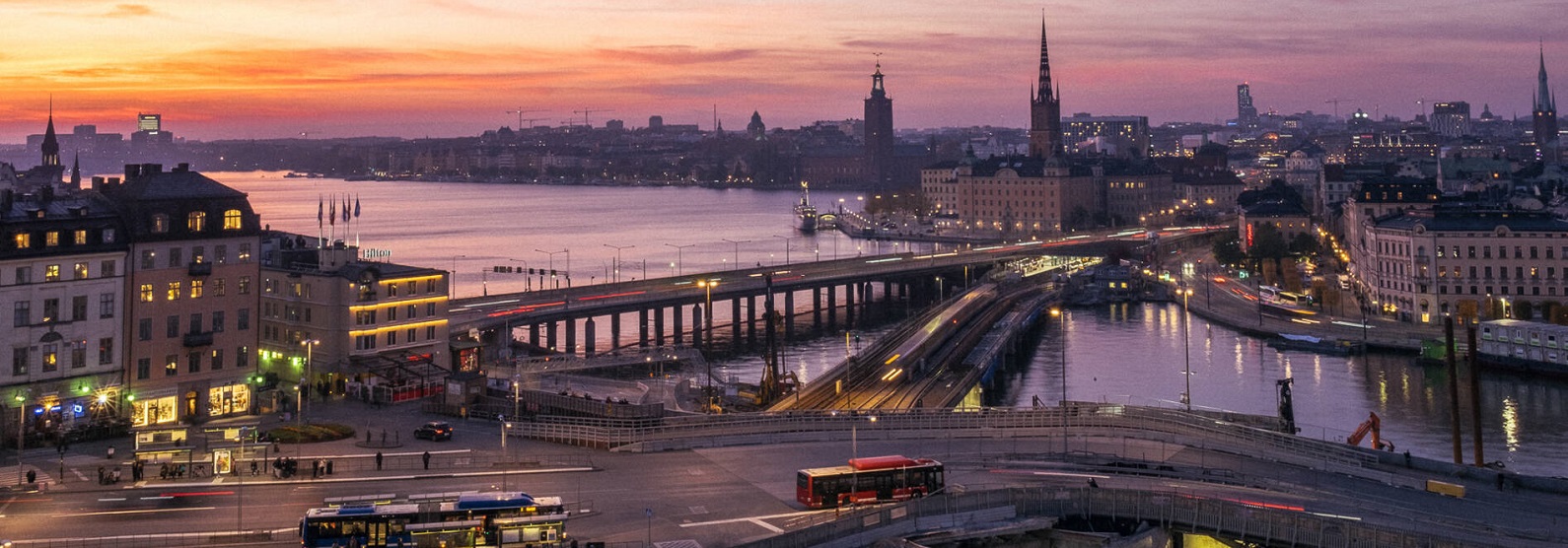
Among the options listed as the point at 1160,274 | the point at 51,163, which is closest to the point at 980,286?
the point at 1160,274


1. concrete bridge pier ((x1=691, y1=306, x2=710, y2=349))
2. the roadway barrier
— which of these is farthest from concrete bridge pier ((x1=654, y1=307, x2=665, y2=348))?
the roadway barrier

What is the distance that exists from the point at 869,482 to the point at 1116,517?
3.01 metres

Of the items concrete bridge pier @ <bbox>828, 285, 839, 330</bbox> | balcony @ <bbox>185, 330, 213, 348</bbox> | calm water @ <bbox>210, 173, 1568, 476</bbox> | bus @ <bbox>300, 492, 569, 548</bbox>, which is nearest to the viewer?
bus @ <bbox>300, 492, 569, 548</bbox>

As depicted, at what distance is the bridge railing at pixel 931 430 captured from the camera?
21828 mm

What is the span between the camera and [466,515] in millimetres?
15797

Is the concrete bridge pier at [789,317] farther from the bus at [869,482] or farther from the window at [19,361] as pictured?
the bus at [869,482]

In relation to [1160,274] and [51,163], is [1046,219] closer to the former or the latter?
[1160,274]

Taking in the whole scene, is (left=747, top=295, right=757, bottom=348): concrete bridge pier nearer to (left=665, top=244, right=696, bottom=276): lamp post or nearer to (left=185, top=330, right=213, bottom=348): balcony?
(left=665, top=244, right=696, bottom=276): lamp post

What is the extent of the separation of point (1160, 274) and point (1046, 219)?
3354cm

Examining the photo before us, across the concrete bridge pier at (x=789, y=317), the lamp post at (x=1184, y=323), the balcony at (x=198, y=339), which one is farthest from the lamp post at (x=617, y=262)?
the balcony at (x=198, y=339)

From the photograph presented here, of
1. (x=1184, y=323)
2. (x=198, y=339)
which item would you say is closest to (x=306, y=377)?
(x=198, y=339)

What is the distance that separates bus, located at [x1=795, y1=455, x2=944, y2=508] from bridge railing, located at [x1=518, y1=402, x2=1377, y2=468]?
2.92 meters

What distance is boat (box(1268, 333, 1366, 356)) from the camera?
45.1 metres

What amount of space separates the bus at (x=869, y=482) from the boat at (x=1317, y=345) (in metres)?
30.5
